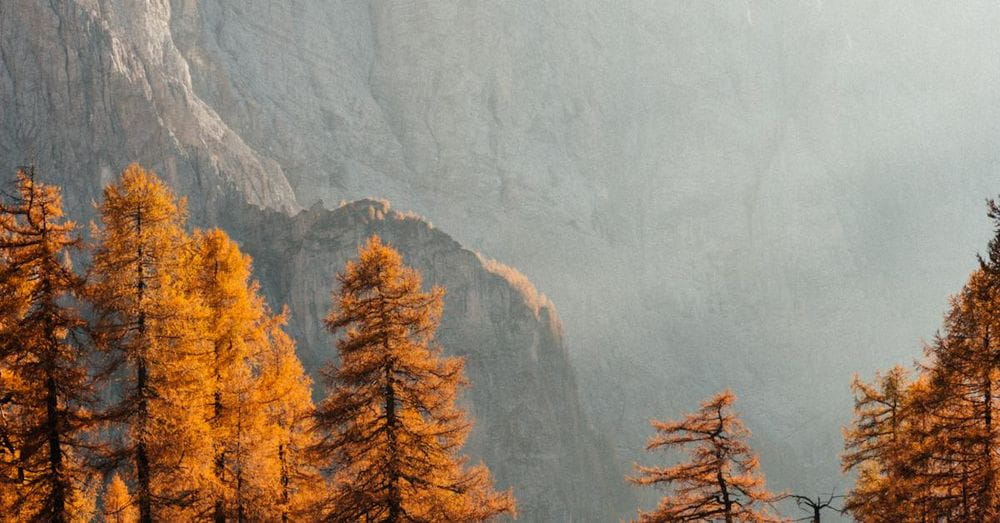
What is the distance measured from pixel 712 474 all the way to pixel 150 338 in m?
11.7

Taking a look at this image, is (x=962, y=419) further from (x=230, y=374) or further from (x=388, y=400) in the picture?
(x=230, y=374)

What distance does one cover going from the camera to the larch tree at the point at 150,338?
1816 cm

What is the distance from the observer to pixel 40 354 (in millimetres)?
16609

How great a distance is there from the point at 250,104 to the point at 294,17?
1089 inches

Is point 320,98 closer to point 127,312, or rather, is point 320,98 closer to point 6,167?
point 6,167

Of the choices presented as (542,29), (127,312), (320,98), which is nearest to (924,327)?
(542,29)

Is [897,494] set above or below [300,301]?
below

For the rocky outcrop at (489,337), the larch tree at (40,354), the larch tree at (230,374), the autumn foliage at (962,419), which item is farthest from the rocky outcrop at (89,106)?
the autumn foliage at (962,419)

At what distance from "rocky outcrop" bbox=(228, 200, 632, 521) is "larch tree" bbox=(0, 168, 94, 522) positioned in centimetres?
8492

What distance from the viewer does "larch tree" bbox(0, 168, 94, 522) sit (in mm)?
16578

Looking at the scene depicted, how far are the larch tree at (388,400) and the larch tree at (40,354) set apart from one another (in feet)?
15.1

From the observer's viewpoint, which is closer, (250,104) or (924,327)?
(250,104)

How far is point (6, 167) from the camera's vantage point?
287 ft

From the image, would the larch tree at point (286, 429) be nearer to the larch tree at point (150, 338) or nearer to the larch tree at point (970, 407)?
the larch tree at point (150, 338)
